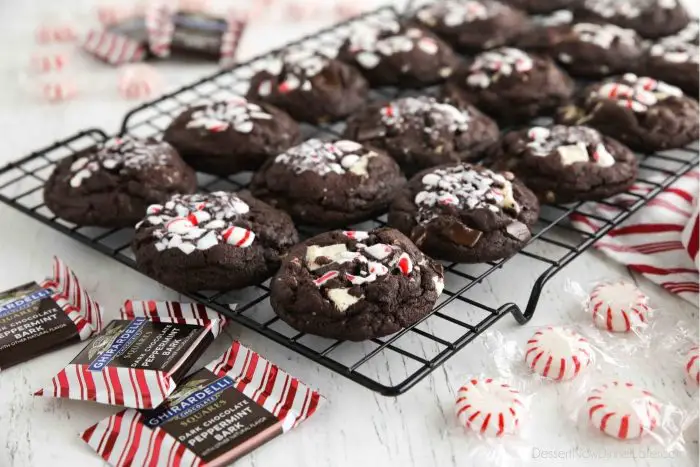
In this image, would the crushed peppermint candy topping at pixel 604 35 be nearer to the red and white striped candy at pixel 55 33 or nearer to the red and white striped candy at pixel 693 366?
the red and white striped candy at pixel 693 366

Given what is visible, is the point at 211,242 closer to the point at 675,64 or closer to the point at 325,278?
the point at 325,278

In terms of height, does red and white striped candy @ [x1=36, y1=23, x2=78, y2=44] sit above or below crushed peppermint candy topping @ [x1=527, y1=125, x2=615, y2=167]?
below

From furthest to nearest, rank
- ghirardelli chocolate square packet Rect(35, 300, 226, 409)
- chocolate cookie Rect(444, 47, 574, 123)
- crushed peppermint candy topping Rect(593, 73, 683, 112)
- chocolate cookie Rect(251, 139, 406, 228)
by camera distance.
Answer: chocolate cookie Rect(444, 47, 574, 123)
crushed peppermint candy topping Rect(593, 73, 683, 112)
chocolate cookie Rect(251, 139, 406, 228)
ghirardelli chocolate square packet Rect(35, 300, 226, 409)

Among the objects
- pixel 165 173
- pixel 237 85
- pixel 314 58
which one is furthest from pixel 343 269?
pixel 237 85

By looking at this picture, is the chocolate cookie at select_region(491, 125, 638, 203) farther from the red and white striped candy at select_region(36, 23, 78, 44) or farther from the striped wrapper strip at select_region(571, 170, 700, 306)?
the red and white striped candy at select_region(36, 23, 78, 44)

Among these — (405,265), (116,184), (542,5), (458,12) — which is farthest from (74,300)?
(542,5)

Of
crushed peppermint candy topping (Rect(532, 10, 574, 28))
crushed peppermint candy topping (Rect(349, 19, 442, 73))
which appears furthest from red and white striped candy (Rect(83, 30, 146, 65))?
crushed peppermint candy topping (Rect(532, 10, 574, 28))

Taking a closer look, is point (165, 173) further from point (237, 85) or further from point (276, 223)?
point (237, 85)

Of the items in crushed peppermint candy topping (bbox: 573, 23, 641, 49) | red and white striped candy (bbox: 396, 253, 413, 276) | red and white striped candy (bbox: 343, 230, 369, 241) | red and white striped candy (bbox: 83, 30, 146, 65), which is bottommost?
red and white striped candy (bbox: 83, 30, 146, 65)
